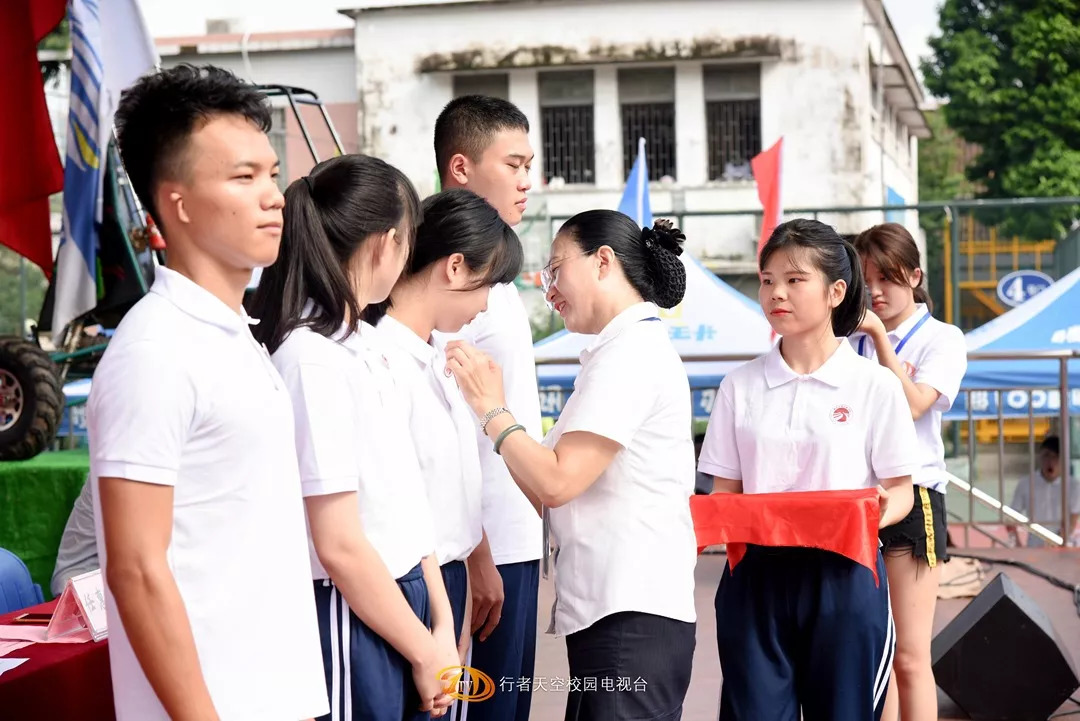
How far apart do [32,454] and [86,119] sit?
1.63 m

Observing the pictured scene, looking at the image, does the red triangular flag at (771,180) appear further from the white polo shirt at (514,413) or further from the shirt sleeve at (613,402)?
the shirt sleeve at (613,402)

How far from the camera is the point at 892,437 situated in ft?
8.80

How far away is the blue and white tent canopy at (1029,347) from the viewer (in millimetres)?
7609

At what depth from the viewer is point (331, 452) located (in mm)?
1774

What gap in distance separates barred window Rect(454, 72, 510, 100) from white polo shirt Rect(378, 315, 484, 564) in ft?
60.3

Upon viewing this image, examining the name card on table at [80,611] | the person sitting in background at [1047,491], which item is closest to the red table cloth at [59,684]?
the name card on table at [80,611]

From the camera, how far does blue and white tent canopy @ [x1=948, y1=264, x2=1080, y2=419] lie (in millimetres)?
7609

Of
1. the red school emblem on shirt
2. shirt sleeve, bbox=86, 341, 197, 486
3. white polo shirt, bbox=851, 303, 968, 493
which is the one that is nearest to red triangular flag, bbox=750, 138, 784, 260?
white polo shirt, bbox=851, 303, 968, 493

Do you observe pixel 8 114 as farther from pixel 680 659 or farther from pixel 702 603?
pixel 680 659

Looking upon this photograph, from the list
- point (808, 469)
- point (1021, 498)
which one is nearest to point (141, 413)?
point (808, 469)

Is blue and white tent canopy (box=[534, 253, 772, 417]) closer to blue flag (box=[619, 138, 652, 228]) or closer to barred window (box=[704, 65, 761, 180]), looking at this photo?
blue flag (box=[619, 138, 652, 228])

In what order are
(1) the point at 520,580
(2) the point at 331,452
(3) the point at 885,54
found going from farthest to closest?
(3) the point at 885,54
(1) the point at 520,580
(2) the point at 331,452

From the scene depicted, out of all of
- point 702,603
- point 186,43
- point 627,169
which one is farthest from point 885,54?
point 702,603

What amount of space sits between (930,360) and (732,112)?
16631mm
